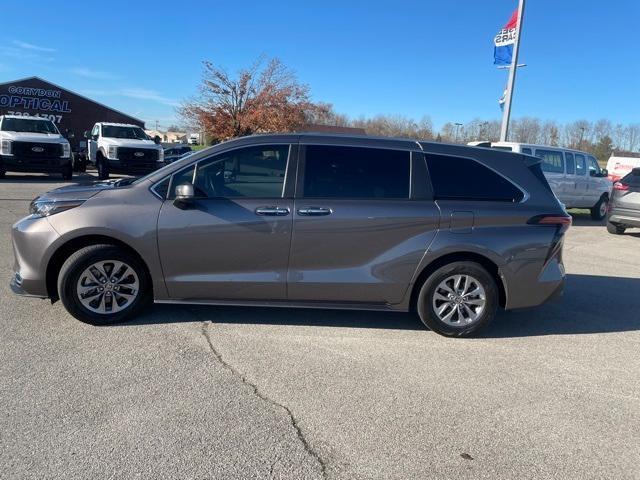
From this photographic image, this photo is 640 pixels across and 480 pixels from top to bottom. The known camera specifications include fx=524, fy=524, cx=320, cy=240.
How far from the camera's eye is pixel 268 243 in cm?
462

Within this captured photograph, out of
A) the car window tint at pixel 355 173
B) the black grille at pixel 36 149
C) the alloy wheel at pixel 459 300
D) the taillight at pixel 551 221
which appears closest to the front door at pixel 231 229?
the car window tint at pixel 355 173

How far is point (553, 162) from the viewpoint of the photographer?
14312 millimetres

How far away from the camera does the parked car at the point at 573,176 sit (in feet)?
46.3

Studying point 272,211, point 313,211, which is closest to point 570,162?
point 313,211

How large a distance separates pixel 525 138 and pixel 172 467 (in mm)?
55141

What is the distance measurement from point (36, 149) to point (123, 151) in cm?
295

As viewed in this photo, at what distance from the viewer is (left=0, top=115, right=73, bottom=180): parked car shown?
1817 cm

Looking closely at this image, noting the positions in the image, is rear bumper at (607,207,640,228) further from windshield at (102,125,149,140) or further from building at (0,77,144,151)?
building at (0,77,144,151)

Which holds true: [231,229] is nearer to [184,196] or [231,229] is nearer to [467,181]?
[184,196]

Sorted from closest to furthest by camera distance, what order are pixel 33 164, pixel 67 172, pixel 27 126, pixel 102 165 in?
1. pixel 33 164
2. pixel 27 126
3. pixel 67 172
4. pixel 102 165

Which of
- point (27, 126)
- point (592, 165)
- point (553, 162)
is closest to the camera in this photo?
point (553, 162)

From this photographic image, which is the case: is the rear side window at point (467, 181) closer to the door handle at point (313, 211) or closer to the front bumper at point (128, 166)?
the door handle at point (313, 211)

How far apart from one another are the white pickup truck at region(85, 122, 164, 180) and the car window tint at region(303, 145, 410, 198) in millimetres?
17075

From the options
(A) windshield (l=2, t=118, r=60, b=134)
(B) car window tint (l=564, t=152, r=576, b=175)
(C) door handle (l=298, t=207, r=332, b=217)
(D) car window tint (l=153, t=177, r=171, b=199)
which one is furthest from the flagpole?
(A) windshield (l=2, t=118, r=60, b=134)
